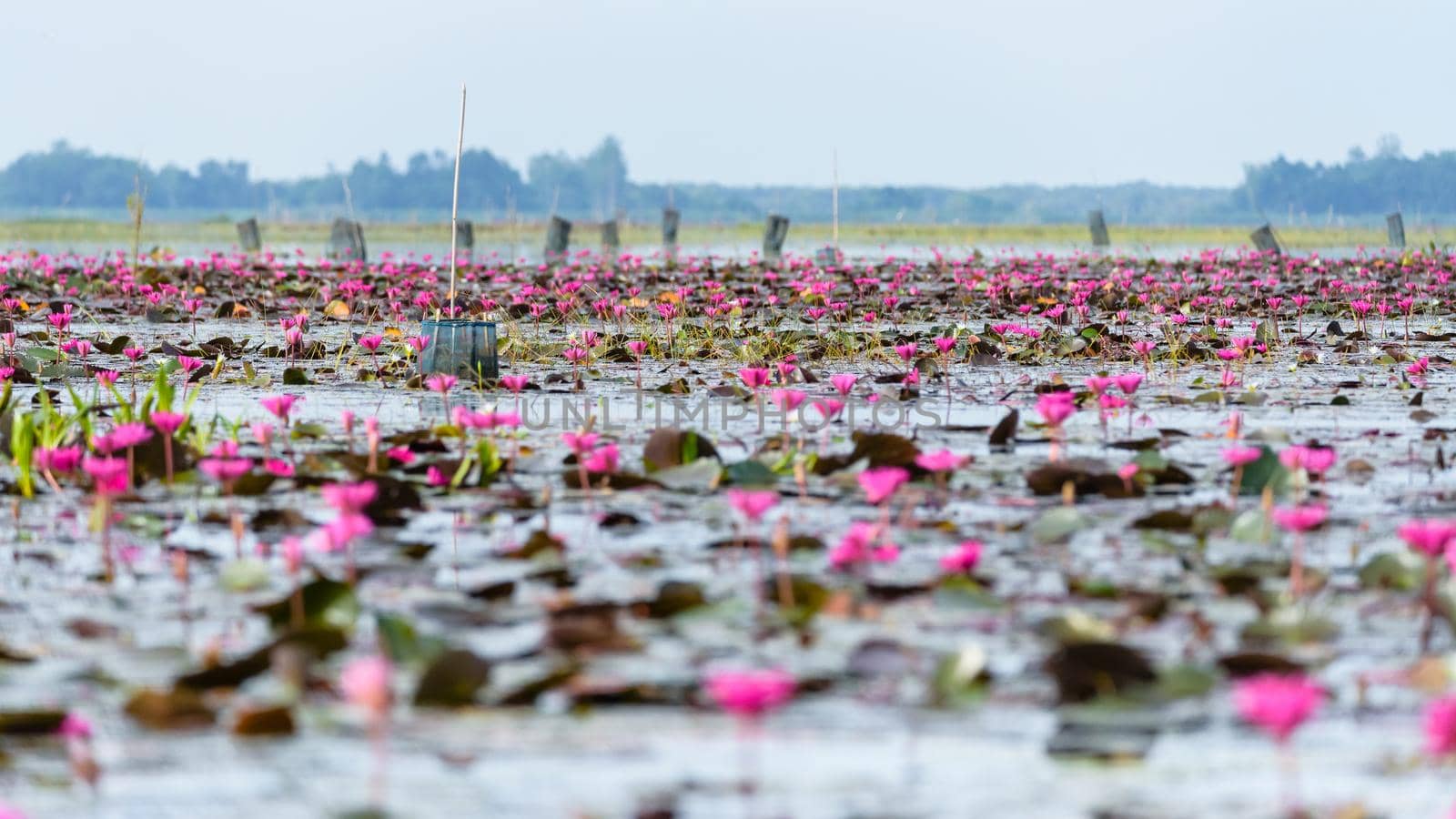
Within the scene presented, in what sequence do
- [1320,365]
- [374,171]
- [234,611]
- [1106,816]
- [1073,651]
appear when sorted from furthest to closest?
[374,171] < [1320,365] < [234,611] < [1073,651] < [1106,816]

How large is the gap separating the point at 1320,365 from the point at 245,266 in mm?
9533

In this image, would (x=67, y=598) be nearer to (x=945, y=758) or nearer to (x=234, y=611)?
(x=234, y=611)

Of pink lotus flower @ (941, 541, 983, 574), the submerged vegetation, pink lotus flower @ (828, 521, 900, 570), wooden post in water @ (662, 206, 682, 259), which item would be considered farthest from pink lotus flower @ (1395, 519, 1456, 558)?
wooden post in water @ (662, 206, 682, 259)

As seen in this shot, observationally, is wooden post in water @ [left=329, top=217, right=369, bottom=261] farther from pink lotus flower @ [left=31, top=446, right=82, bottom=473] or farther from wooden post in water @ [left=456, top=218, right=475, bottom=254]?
pink lotus flower @ [left=31, top=446, right=82, bottom=473]

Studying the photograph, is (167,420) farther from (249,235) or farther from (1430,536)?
(249,235)

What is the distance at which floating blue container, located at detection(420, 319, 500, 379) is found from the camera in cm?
535

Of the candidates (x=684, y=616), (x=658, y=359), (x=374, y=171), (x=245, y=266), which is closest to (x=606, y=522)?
(x=684, y=616)

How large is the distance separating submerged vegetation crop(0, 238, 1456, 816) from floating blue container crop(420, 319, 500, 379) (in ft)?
2.15

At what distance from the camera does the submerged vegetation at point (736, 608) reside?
150cm

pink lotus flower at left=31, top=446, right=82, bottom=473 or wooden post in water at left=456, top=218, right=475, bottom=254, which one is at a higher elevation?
wooden post in water at left=456, top=218, right=475, bottom=254

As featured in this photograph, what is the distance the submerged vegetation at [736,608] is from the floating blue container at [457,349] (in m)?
0.65

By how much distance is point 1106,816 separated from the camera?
54.5 inches

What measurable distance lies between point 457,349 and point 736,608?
349 centimetres

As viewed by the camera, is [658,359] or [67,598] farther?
[658,359]
